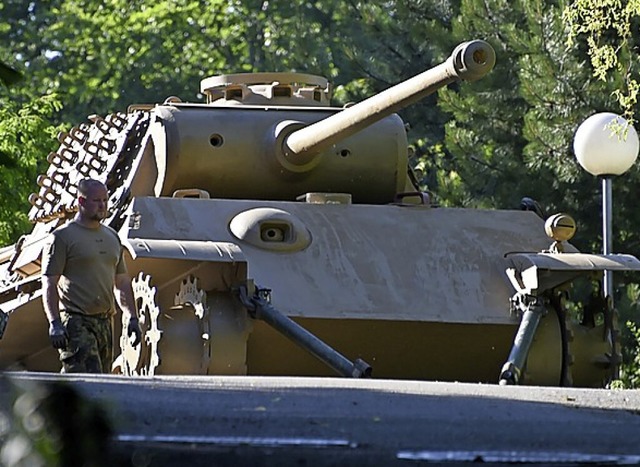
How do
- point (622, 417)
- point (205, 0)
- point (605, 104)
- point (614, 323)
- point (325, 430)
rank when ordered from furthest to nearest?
1. point (205, 0)
2. point (605, 104)
3. point (614, 323)
4. point (622, 417)
5. point (325, 430)

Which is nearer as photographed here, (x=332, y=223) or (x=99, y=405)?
(x=99, y=405)

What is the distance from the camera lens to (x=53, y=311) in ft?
31.7

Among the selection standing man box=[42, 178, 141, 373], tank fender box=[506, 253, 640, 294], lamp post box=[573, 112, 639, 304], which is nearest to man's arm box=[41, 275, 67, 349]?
standing man box=[42, 178, 141, 373]

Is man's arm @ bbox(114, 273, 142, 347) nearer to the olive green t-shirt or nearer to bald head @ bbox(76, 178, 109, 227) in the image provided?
the olive green t-shirt

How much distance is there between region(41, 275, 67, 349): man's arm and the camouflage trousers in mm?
74

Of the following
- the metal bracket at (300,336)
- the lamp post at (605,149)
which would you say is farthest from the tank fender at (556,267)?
the lamp post at (605,149)

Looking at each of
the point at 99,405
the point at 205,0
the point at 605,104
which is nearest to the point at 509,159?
the point at 605,104

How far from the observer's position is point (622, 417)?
6617mm

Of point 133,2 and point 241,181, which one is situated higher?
point 133,2

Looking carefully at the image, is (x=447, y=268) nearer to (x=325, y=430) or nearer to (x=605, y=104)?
(x=325, y=430)

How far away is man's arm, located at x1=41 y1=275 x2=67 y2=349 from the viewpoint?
31.6 ft

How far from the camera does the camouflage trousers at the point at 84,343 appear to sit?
969 centimetres

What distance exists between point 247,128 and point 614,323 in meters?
3.05

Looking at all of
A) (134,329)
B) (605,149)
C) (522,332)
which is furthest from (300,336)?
(605,149)
